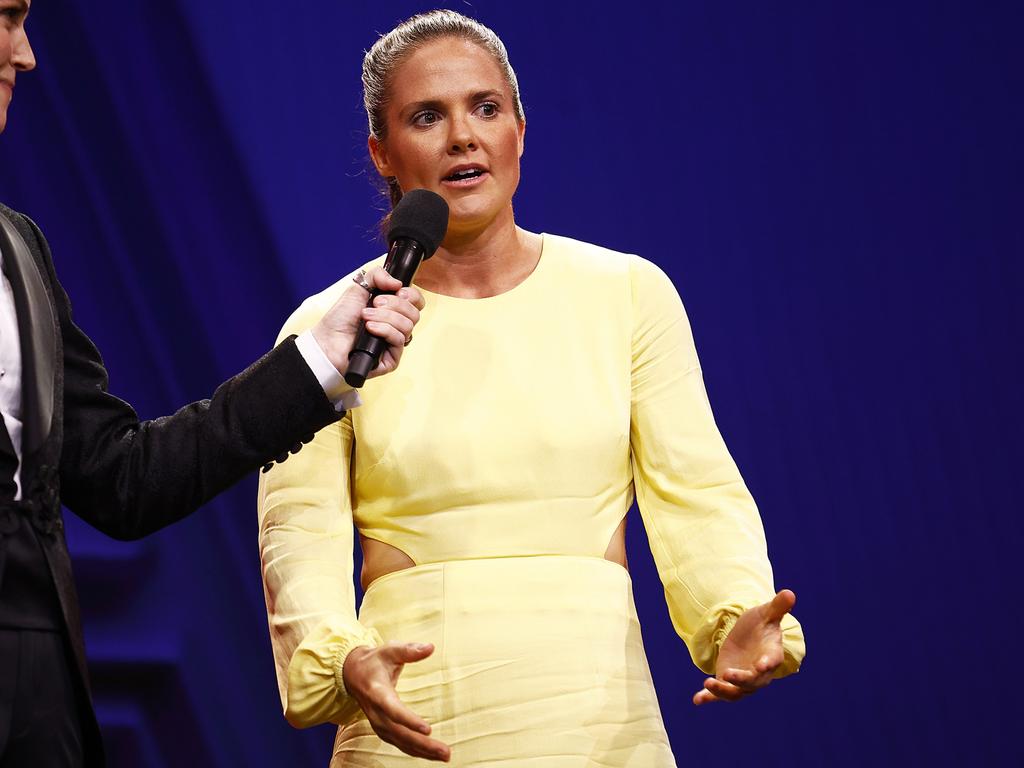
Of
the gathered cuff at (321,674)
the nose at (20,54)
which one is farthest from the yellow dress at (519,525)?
the nose at (20,54)

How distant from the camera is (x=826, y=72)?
2467mm

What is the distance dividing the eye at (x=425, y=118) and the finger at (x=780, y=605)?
0.72m

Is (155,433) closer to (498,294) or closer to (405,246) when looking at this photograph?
(405,246)

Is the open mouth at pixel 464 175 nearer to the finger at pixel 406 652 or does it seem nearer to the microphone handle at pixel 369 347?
the microphone handle at pixel 369 347

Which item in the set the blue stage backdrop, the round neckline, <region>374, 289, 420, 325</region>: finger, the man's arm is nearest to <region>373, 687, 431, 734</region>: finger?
the man's arm

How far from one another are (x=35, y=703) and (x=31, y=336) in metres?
0.33

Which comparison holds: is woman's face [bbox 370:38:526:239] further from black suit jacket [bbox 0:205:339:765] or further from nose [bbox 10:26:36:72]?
nose [bbox 10:26:36:72]

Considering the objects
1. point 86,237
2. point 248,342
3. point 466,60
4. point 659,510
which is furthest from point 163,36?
point 659,510

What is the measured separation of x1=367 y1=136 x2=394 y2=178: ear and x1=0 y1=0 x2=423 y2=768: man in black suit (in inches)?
16.6

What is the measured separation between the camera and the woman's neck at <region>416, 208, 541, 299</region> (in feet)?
5.81

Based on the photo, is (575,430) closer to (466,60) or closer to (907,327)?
(466,60)

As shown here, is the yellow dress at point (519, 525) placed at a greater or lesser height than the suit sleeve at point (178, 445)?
lesser

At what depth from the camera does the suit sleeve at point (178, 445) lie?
1.40 metres

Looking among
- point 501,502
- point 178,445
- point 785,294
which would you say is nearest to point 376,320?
point 178,445
